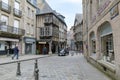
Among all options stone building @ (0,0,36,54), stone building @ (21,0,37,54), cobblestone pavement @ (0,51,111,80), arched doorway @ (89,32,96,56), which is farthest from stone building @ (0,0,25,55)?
arched doorway @ (89,32,96,56)

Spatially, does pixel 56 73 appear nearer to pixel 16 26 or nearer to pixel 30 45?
pixel 16 26

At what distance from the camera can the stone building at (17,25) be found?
70.3 feet

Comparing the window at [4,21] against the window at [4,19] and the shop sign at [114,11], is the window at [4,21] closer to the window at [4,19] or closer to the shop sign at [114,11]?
the window at [4,19]

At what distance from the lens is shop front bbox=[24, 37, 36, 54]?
1105 inches

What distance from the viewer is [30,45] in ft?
100

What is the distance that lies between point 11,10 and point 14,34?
3.38m

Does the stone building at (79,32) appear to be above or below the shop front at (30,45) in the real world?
above

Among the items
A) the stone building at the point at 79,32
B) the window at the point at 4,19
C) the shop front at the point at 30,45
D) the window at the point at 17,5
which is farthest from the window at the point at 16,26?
the stone building at the point at 79,32

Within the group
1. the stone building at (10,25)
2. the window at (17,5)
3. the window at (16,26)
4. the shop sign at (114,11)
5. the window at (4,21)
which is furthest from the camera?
the window at (17,5)

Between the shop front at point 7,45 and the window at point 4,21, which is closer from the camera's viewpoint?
the window at point 4,21

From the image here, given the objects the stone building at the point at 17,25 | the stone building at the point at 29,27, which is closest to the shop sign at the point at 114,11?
the stone building at the point at 17,25

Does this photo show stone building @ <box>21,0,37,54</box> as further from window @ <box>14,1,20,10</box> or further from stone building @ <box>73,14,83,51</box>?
stone building @ <box>73,14,83,51</box>

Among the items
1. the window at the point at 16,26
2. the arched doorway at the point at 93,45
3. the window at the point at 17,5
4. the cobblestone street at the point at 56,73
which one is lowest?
the cobblestone street at the point at 56,73

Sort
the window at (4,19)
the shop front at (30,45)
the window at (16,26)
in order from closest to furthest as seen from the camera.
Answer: the window at (4,19) → the window at (16,26) → the shop front at (30,45)
